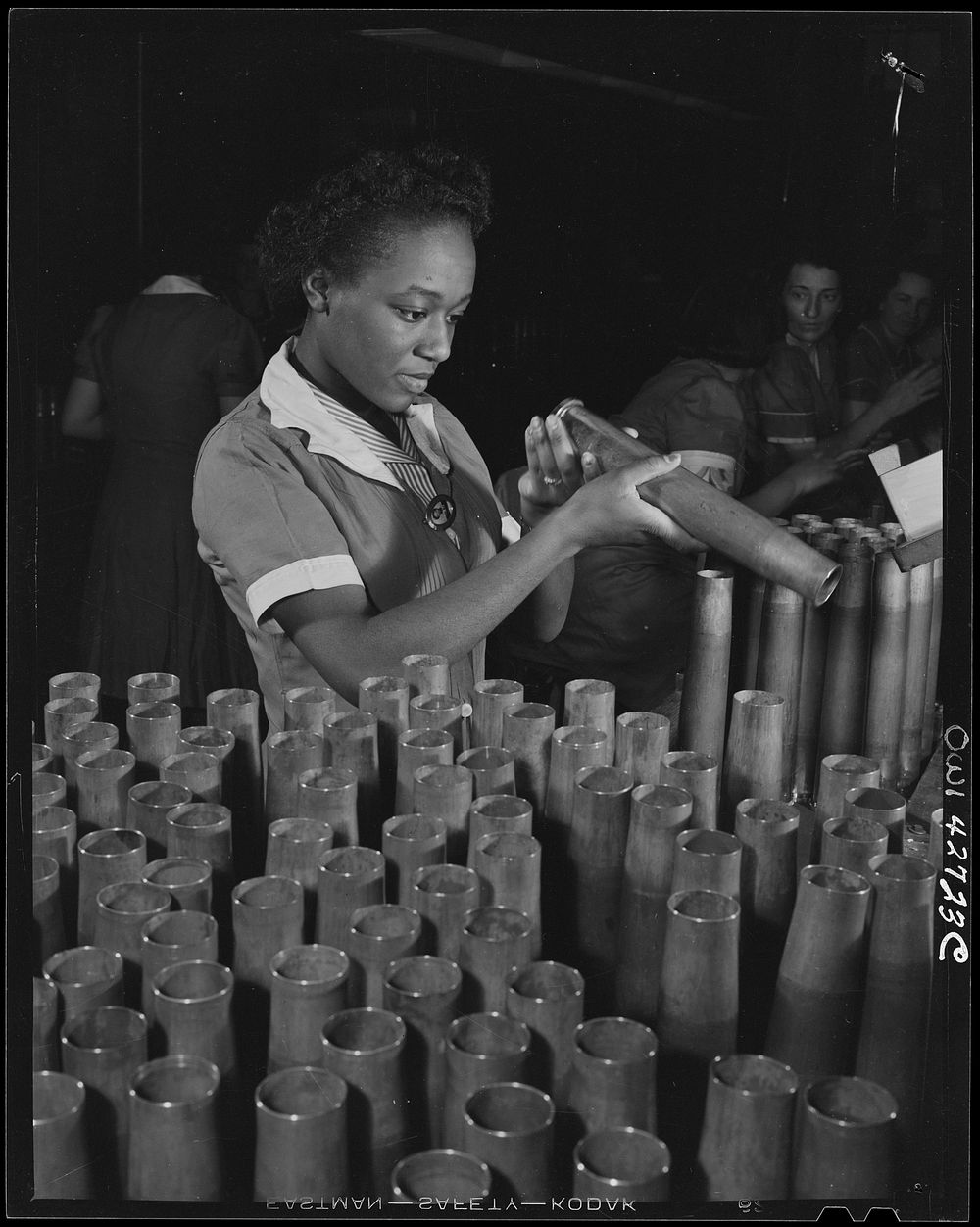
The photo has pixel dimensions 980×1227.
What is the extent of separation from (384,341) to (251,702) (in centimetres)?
43

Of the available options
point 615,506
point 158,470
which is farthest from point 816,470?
point 158,470

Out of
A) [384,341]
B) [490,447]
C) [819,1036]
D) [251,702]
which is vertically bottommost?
[819,1036]

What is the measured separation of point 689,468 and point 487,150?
1.43ft

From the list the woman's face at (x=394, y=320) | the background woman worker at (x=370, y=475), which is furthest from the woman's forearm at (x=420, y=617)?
the woman's face at (x=394, y=320)

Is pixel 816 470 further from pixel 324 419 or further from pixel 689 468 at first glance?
pixel 324 419

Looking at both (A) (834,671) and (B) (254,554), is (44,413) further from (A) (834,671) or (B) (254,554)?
(A) (834,671)

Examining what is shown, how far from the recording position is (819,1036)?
113 centimetres

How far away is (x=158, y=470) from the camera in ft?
4.73

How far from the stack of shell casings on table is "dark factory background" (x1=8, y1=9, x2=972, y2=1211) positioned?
0.25 meters

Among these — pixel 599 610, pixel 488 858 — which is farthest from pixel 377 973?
pixel 599 610

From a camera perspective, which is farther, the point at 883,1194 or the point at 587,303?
the point at 587,303

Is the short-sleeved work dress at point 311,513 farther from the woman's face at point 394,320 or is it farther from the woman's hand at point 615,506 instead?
the woman's hand at point 615,506

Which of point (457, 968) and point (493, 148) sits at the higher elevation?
point (493, 148)

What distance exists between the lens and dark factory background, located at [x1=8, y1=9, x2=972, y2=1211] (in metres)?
1.28
